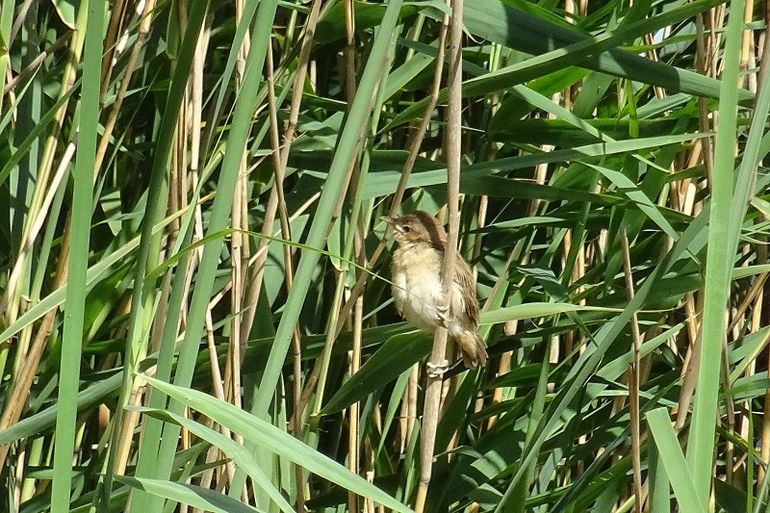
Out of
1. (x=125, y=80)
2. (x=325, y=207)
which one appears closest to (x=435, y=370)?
(x=325, y=207)

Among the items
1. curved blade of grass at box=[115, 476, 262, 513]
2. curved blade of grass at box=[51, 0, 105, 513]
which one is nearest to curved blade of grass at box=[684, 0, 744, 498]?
curved blade of grass at box=[115, 476, 262, 513]

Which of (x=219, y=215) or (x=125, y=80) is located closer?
(x=219, y=215)

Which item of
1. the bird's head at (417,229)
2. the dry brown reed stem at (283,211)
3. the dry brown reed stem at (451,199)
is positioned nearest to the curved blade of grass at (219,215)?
the dry brown reed stem at (451,199)

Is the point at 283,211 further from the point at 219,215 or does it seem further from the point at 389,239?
the point at 219,215

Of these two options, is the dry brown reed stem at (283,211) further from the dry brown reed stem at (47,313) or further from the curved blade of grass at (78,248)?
the curved blade of grass at (78,248)

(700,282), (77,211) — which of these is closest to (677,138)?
(700,282)

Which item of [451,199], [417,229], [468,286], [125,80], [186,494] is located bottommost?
[186,494]
